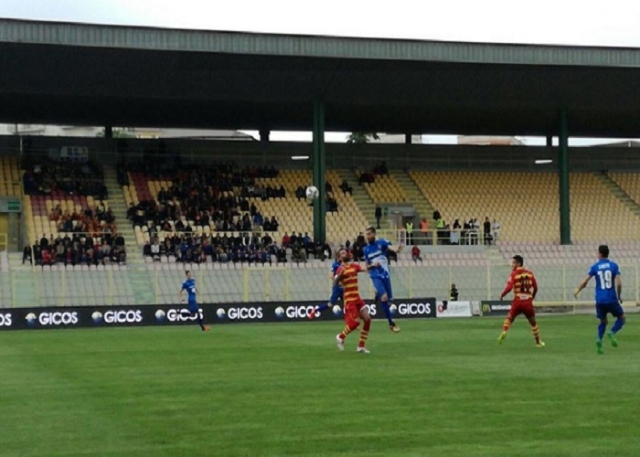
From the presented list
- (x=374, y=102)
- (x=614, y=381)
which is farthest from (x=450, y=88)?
(x=614, y=381)

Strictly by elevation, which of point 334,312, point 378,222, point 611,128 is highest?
point 611,128

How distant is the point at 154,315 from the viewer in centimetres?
4241

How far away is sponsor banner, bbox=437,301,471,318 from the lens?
1822 inches

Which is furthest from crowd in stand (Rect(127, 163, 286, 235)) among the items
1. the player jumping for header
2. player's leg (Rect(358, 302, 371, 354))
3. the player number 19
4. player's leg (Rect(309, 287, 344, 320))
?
the player number 19

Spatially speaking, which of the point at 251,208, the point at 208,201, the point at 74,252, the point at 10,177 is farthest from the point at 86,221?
the point at 251,208

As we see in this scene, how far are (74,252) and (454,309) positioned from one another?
15306 mm

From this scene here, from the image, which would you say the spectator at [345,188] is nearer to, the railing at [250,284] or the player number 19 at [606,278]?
the railing at [250,284]

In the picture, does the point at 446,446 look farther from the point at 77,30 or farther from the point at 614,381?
the point at 77,30

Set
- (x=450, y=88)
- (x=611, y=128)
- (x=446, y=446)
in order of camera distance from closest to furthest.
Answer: (x=446, y=446), (x=450, y=88), (x=611, y=128)

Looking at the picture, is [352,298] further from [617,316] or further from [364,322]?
[617,316]

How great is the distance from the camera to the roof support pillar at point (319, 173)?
171 ft

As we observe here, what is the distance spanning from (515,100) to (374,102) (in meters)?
6.82

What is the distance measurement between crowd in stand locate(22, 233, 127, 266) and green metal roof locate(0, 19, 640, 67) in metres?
8.05

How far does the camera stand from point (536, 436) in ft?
38.3
